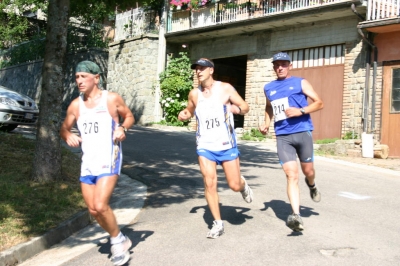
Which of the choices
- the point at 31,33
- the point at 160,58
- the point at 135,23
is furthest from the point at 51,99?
the point at 31,33

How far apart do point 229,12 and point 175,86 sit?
3.89 meters

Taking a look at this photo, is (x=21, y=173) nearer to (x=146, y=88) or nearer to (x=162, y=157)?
(x=162, y=157)

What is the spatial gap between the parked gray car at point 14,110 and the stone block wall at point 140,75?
9.42 meters

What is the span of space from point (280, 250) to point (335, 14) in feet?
43.5

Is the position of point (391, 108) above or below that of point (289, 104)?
above

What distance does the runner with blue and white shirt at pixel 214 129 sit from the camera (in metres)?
5.62

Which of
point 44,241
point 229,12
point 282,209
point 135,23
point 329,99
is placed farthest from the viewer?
point 135,23

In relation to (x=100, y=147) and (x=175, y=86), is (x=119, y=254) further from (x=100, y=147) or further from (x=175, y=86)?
(x=175, y=86)

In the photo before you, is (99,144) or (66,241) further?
(66,241)

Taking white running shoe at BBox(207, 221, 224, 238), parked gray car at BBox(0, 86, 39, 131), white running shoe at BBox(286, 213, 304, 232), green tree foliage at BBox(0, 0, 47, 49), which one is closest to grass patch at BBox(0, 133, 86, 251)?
white running shoe at BBox(207, 221, 224, 238)

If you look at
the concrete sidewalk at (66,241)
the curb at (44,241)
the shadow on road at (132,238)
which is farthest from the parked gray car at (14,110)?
the shadow on road at (132,238)

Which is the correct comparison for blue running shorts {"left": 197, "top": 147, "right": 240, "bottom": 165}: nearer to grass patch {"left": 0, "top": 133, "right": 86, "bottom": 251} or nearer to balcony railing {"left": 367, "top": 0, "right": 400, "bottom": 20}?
grass patch {"left": 0, "top": 133, "right": 86, "bottom": 251}

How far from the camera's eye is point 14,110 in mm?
13266

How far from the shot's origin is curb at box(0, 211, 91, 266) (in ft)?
16.3
